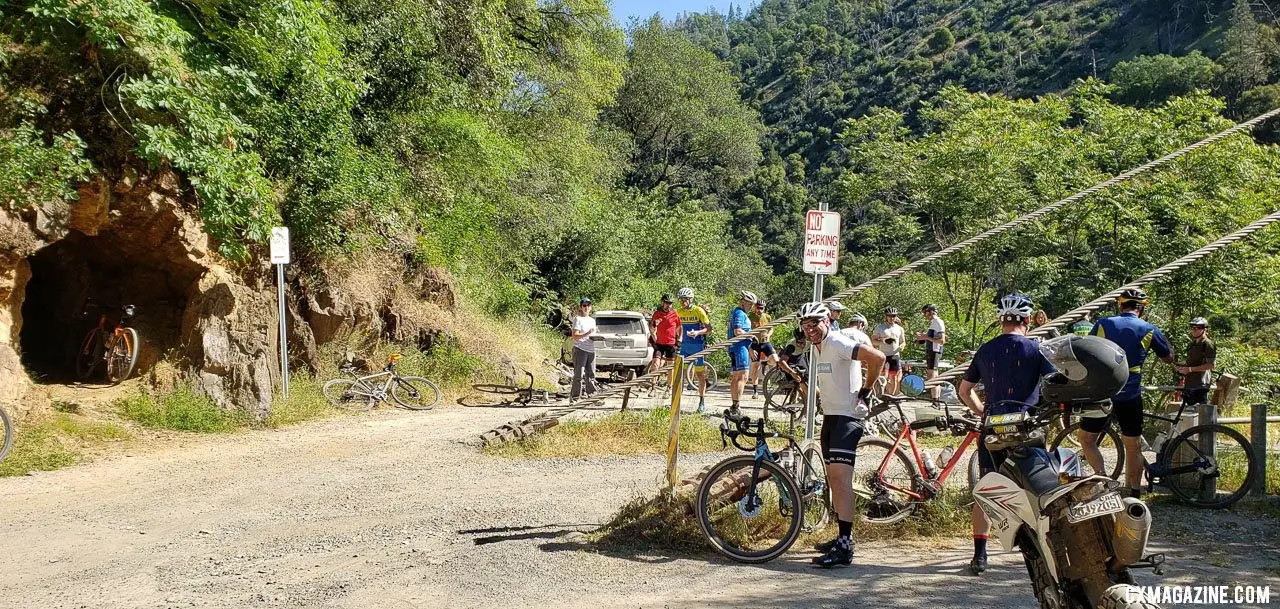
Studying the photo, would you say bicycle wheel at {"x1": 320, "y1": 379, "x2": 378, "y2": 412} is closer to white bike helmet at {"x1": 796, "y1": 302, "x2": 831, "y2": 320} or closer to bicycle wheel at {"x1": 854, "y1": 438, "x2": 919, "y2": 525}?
bicycle wheel at {"x1": 854, "y1": 438, "x2": 919, "y2": 525}

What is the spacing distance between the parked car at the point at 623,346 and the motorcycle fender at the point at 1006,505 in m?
15.4

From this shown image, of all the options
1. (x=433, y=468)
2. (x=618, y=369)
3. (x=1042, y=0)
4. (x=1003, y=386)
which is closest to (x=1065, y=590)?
(x=1003, y=386)

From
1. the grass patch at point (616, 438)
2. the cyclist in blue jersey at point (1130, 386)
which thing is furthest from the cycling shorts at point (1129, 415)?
the grass patch at point (616, 438)

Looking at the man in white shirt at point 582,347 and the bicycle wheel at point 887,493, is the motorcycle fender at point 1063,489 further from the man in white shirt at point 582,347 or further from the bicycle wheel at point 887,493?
the man in white shirt at point 582,347

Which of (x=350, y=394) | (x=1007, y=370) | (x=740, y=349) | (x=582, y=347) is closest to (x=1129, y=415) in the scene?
(x=1007, y=370)

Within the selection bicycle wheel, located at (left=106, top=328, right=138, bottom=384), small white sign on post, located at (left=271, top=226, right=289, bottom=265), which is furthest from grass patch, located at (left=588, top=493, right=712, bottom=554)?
bicycle wheel, located at (left=106, top=328, right=138, bottom=384)

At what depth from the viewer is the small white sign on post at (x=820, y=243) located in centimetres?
761

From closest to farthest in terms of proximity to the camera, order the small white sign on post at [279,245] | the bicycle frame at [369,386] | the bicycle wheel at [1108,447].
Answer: the bicycle wheel at [1108,447]
the small white sign on post at [279,245]
the bicycle frame at [369,386]

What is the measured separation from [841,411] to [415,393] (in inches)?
425

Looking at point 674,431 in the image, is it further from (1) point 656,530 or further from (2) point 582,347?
(2) point 582,347

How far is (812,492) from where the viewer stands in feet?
22.0

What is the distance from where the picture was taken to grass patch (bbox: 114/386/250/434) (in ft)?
38.4

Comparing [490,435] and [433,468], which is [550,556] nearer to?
[433,468]

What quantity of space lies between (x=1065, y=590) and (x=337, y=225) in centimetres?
1368
